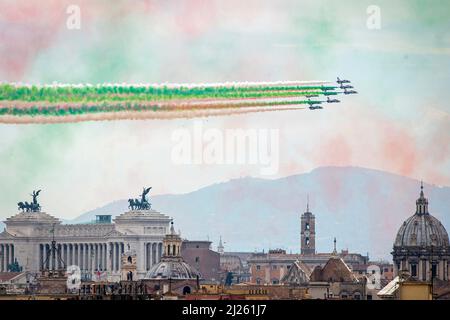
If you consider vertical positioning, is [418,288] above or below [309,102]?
below
